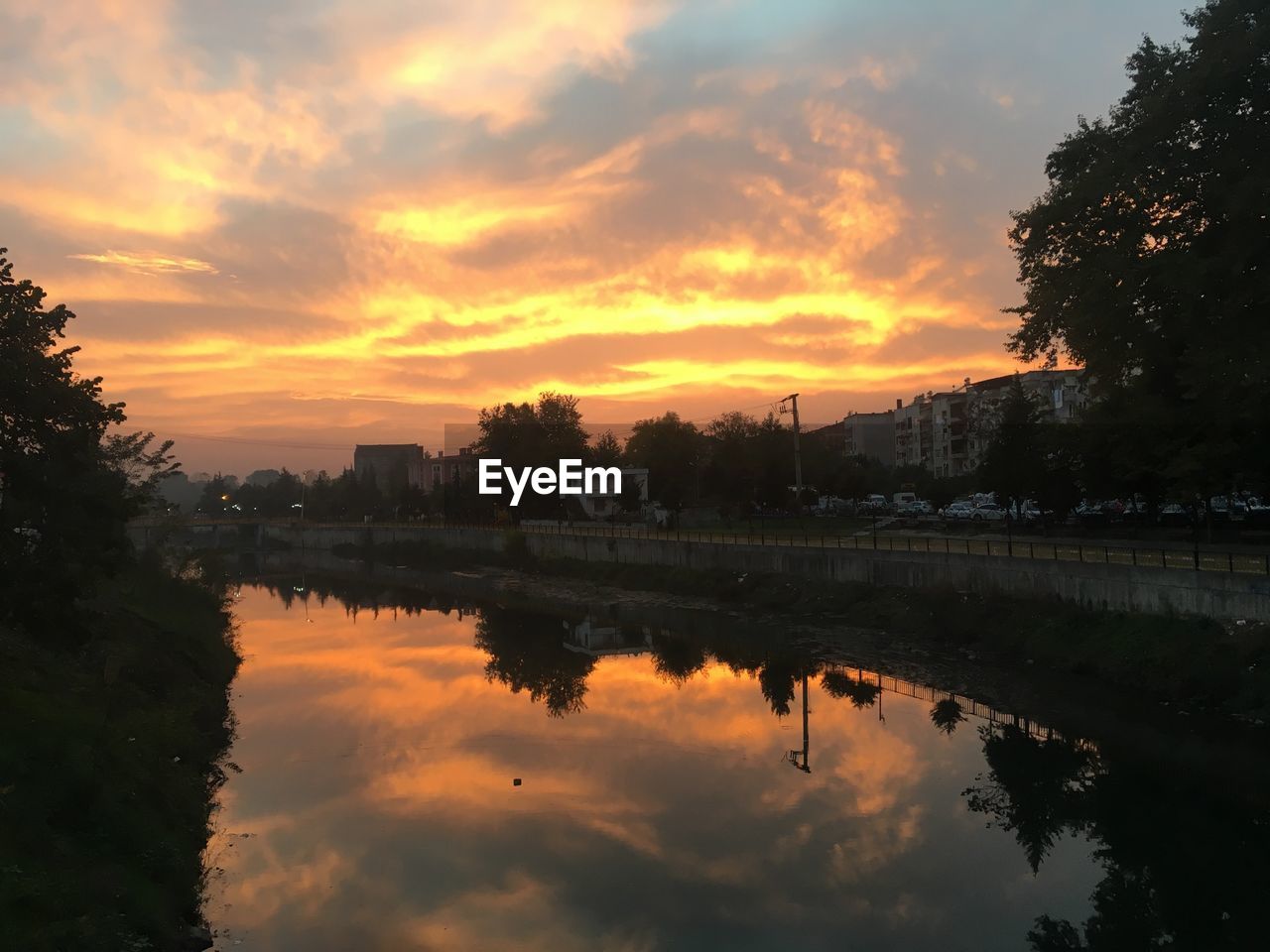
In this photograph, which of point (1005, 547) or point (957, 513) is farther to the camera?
point (957, 513)

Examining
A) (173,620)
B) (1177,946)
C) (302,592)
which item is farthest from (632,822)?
(302,592)

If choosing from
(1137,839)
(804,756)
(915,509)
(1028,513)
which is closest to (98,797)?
(804,756)

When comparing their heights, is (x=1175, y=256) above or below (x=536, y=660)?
above

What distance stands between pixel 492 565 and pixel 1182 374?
6073cm

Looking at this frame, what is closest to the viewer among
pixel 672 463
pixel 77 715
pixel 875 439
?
pixel 77 715

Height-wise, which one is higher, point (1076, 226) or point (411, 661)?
point (1076, 226)

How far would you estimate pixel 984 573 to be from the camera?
34.5 m

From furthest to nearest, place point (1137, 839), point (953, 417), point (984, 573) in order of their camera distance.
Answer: point (953, 417) → point (984, 573) → point (1137, 839)

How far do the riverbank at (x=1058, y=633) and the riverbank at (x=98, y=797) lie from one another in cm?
2218

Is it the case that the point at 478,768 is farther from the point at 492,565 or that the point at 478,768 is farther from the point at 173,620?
the point at 492,565

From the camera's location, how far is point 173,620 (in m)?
34.7

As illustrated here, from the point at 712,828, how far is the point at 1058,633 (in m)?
16.3

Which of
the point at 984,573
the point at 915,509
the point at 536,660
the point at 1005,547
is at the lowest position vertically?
the point at 536,660

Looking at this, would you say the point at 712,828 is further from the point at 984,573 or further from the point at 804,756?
the point at 984,573
